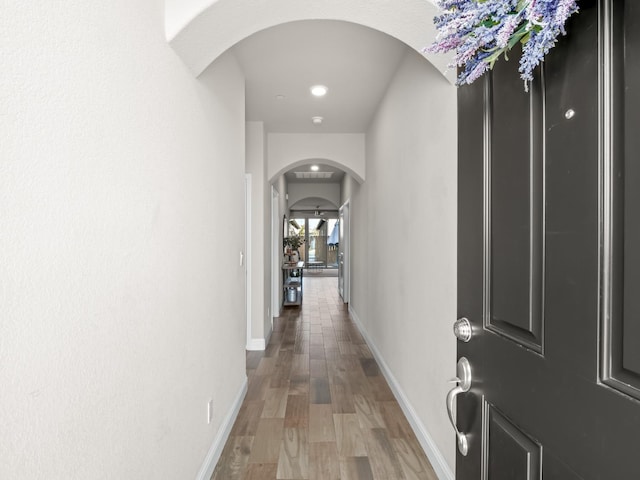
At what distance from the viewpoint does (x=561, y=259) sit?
0.66 m

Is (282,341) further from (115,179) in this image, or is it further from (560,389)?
(560,389)

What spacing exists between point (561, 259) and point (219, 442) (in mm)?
2177

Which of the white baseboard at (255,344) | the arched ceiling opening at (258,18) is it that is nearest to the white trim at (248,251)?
the white baseboard at (255,344)

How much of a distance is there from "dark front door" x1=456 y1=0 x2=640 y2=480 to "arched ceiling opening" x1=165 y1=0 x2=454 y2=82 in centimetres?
94

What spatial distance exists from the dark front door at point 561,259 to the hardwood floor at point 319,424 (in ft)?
4.63

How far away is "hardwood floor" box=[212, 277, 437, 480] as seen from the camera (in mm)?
2117

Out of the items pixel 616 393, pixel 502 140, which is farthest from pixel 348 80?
pixel 616 393

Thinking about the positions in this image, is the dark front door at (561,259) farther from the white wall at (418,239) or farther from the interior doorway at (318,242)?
the interior doorway at (318,242)

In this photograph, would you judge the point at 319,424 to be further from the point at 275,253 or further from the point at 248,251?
the point at 275,253

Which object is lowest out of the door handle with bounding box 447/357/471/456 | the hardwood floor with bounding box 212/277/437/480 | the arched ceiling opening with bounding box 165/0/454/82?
the hardwood floor with bounding box 212/277/437/480

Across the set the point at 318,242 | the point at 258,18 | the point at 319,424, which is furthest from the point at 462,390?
the point at 318,242

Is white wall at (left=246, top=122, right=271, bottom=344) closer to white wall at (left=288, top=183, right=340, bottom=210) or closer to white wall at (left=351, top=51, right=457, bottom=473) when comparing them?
white wall at (left=351, top=51, right=457, bottom=473)

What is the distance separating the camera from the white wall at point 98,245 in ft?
2.50

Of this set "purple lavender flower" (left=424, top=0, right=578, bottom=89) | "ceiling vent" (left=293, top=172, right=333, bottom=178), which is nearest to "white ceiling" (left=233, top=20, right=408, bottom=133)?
"purple lavender flower" (left=424, top=0, right=578, bottom=89)
